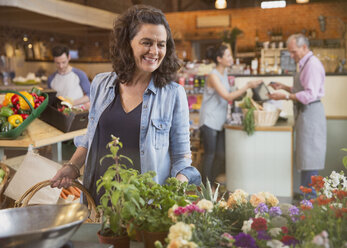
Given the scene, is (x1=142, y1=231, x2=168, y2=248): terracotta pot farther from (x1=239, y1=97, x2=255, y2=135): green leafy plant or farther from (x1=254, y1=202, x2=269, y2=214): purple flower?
(x1=239, y1=97, x2=255, y2=135): green leafy plant

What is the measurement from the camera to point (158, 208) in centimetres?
125

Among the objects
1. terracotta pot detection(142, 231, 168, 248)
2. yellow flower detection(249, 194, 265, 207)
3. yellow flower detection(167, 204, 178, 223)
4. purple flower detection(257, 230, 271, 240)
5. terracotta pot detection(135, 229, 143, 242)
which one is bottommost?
terracotta pot detection(135, 229, 143, 242)

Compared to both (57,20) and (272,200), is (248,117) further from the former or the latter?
(57,20)

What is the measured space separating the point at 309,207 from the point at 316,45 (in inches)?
435

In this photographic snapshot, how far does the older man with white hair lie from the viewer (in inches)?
169

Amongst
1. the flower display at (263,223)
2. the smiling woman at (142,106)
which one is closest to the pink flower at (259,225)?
the flower display at (263,223)

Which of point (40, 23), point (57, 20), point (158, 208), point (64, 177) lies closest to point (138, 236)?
point (158, 208)

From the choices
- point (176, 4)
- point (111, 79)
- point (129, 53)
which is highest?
point (176, 4)

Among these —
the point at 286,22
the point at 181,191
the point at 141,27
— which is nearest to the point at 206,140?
the point at 141,27

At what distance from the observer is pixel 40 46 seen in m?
11.1

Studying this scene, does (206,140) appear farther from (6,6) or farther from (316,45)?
(316,45)

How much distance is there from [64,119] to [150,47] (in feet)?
5.21

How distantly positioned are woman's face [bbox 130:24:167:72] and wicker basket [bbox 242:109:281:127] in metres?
2.97

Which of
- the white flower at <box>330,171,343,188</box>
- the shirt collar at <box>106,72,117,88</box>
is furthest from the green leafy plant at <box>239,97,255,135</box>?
the white flower at <box>330,171,343,188</box>
